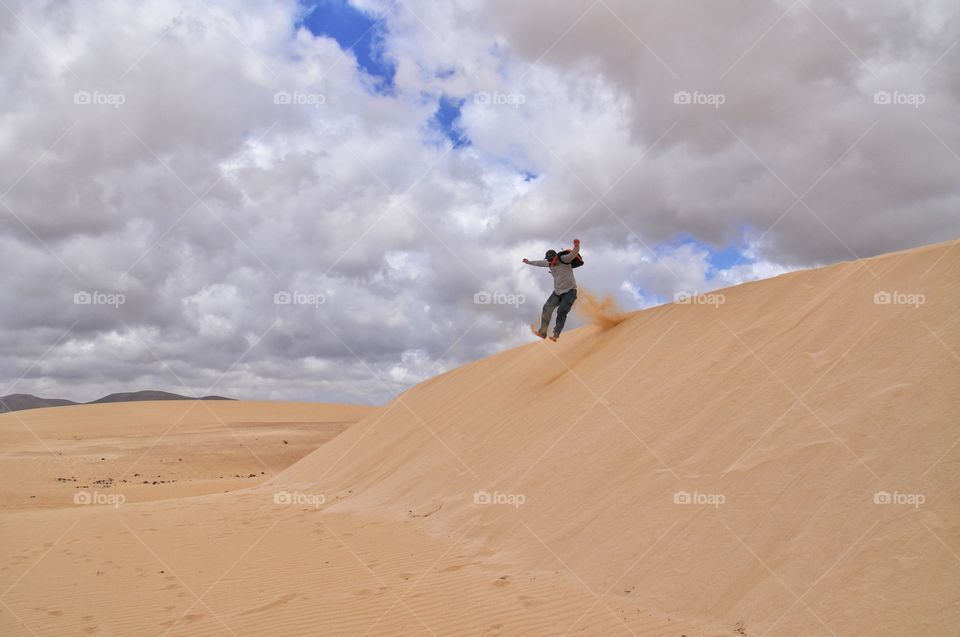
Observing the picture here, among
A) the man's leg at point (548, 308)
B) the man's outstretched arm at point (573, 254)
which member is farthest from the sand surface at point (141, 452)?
the man's outstretched arm at point (573, 254)

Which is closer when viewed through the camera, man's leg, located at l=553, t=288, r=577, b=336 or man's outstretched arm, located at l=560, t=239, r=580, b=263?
man's outstretched arm, located at l=560, t=239, r=580, b=263

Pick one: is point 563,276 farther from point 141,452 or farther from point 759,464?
point 141,452

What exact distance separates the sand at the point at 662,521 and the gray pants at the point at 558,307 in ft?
3.26

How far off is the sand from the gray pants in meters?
1.00

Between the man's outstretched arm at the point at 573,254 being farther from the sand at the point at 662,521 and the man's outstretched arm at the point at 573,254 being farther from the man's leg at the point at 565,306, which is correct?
the sand at the point at 662,521

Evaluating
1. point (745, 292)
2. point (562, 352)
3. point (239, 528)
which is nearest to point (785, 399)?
point (745, 292)

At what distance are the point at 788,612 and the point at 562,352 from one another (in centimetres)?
807

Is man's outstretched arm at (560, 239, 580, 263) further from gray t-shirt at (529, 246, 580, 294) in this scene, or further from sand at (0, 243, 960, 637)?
sand at (0, 243, 960, 637)

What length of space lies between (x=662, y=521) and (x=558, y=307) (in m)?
5.70

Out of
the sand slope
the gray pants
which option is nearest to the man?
the gray pants

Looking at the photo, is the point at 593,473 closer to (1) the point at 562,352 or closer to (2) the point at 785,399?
(2) the point at 785,399

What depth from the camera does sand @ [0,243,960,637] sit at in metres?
4.50

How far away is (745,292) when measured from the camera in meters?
8.95

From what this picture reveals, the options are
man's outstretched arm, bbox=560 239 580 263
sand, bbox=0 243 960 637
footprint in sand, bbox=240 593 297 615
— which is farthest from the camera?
man's outstretched arm, bbox=560 239 580 263
